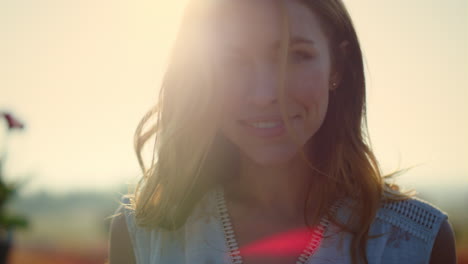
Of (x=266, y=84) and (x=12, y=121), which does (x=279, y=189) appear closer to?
(x=266, y=84)

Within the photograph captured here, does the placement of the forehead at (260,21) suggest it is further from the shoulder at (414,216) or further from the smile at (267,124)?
the shoulder at (414,216)

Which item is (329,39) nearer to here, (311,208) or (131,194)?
(311,208)

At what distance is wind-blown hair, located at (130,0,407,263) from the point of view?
2137 mm

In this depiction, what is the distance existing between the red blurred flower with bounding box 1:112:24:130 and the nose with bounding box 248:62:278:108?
3501 millimetres

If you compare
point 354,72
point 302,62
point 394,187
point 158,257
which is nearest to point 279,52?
point 302,62

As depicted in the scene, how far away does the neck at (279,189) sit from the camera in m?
2.36

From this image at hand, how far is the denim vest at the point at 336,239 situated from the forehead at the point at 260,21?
0.98 metres

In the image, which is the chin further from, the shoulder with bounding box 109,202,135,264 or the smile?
the shoulder with bounding box 109,202,135,264

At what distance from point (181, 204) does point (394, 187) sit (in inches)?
48.1

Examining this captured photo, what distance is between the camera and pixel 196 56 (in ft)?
6.96

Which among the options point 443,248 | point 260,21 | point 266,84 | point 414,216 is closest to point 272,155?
point 266,84

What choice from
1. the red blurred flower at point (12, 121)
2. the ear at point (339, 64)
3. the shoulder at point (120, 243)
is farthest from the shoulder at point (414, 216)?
the red blurred flower at point (12, 121)

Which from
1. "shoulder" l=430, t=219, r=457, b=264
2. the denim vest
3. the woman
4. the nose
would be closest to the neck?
the woman

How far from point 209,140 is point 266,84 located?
0.52 metres
